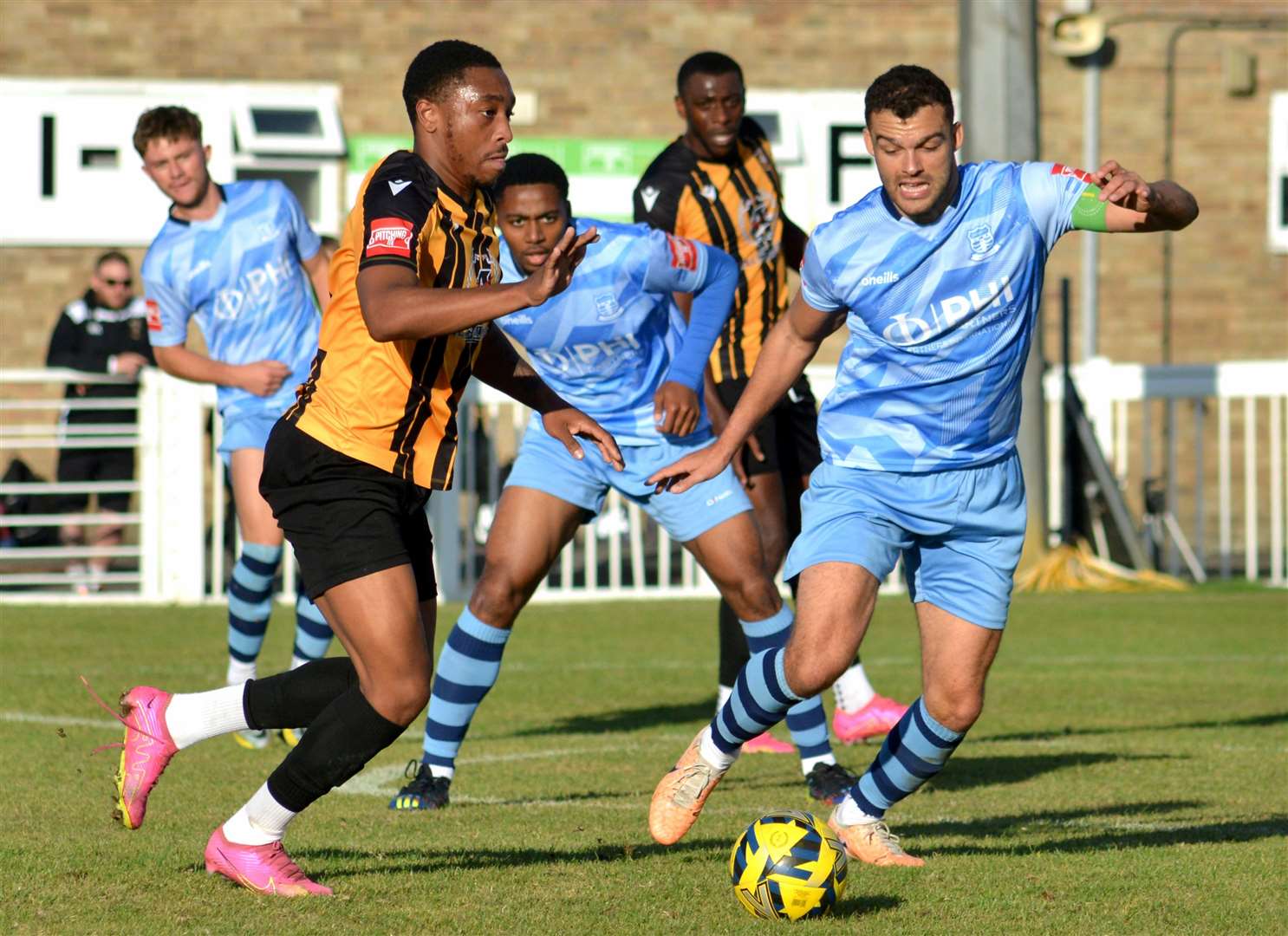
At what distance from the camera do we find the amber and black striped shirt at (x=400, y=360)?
16.1 feet

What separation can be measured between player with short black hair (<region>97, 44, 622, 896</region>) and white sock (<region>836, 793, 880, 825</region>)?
1.32 meters

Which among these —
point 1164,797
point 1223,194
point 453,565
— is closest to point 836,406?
point 1164,797

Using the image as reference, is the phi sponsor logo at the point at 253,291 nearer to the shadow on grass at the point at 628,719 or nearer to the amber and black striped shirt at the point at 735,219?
the amber and black striped shirt at the point at 735,219

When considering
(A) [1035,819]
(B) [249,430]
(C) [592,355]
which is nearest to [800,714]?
(A) [1035,819]

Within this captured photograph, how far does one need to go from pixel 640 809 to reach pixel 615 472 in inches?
46.1

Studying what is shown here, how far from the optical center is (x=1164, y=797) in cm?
679

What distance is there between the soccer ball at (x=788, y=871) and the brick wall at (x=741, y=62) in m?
15.1

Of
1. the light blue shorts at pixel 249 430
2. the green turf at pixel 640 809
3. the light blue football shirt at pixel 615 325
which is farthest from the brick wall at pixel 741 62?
the light blue football shirt at pixel 615 325

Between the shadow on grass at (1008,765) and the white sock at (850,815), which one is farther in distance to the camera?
the shadow on grass at (1008,765)

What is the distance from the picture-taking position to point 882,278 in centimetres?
542

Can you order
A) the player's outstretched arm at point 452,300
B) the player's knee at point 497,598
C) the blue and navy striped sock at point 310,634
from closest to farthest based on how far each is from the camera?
the player's outstretched arm at point 452,300 < the player's knee at point 497,598 < the blue and navy striped sock at point 310,634

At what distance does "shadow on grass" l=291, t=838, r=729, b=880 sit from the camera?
541 centimetres

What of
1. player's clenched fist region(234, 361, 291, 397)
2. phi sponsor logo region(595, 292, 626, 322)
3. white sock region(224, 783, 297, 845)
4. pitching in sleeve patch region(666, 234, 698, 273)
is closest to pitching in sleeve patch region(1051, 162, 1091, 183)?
pitching in sleeve patch region(666, 234, 698, 273)

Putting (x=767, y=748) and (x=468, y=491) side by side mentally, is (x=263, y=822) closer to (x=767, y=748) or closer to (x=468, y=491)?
(x=767, y=748)
